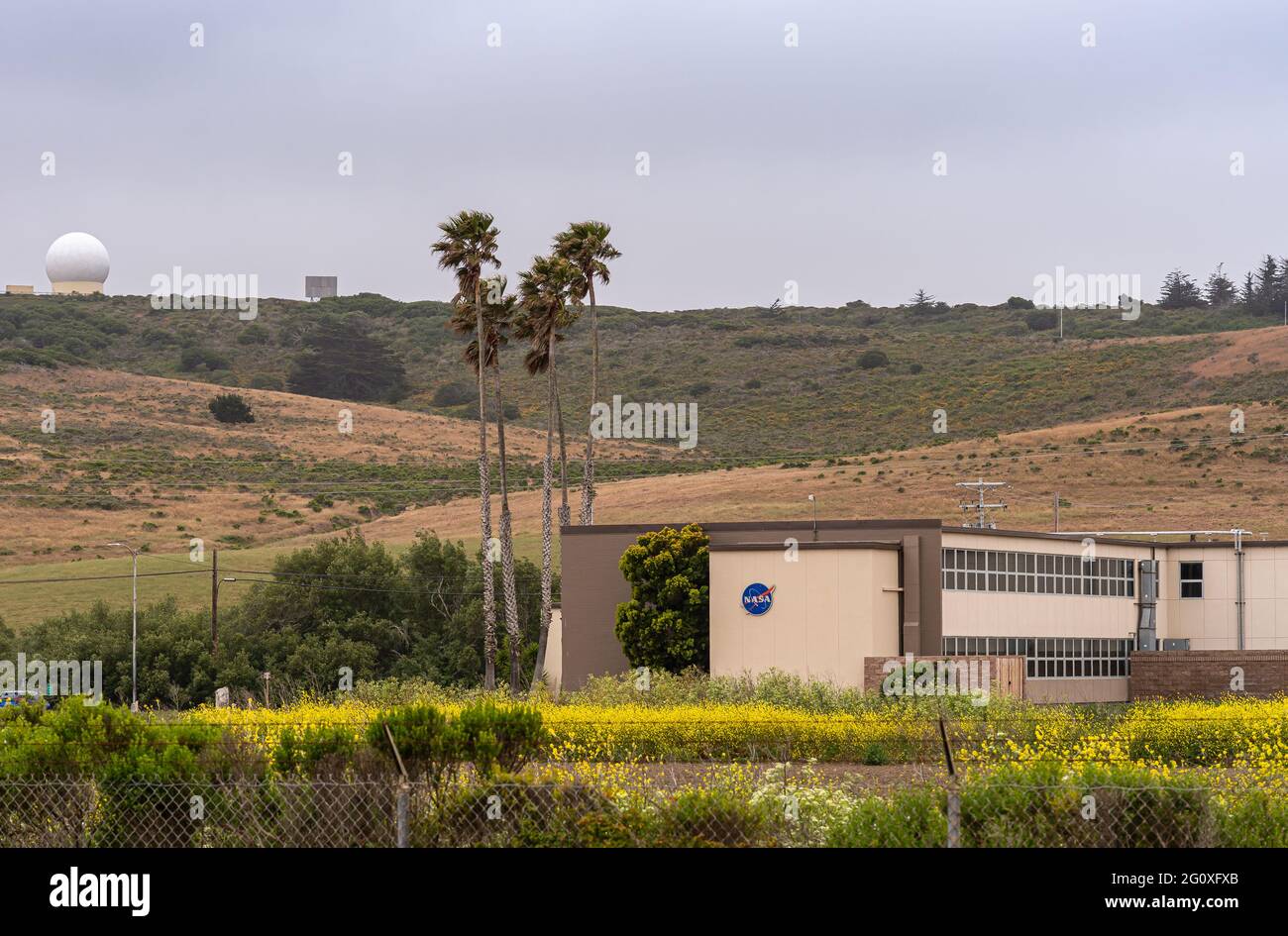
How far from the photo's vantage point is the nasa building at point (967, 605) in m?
43.3

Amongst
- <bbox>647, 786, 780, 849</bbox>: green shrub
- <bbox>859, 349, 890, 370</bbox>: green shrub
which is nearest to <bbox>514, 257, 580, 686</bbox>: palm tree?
<bbox>647, 786, 780, 849</bbox>: green shrub

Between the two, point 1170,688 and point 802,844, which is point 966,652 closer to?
point 1170,688

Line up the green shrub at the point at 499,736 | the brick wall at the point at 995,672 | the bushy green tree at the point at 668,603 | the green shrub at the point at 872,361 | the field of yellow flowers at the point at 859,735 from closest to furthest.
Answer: the green shrub at the point at 499,736 → the field of yellow flowers at the point at 859,735 → the brick wall at the point at 995,672 → the bushy green tree at the point at 668,603 → the green shrub at the point at 872,361

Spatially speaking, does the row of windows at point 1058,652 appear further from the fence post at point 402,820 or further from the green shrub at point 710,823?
the fence post at point 402,820

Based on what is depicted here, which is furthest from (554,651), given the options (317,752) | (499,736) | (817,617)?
(317,752)

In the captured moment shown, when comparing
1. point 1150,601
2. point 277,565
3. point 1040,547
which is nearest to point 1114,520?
point 1150,601

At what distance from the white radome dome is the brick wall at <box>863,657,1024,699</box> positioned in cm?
13886

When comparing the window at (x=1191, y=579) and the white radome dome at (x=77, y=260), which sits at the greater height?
the white radome dome at (x=77, y=260)

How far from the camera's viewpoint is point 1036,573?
4875 cm

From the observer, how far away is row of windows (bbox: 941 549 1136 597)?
45.1 metres

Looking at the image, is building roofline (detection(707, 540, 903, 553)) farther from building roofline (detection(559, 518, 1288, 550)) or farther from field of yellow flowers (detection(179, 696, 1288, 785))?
field of yellow flowers (detection(179, 696, 1288, 785))

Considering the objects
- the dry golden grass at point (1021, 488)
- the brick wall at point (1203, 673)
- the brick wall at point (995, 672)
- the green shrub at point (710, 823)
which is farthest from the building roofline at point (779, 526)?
the dry golden grass at point (1021, 488)

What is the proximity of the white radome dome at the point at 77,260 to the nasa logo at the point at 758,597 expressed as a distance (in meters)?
135
